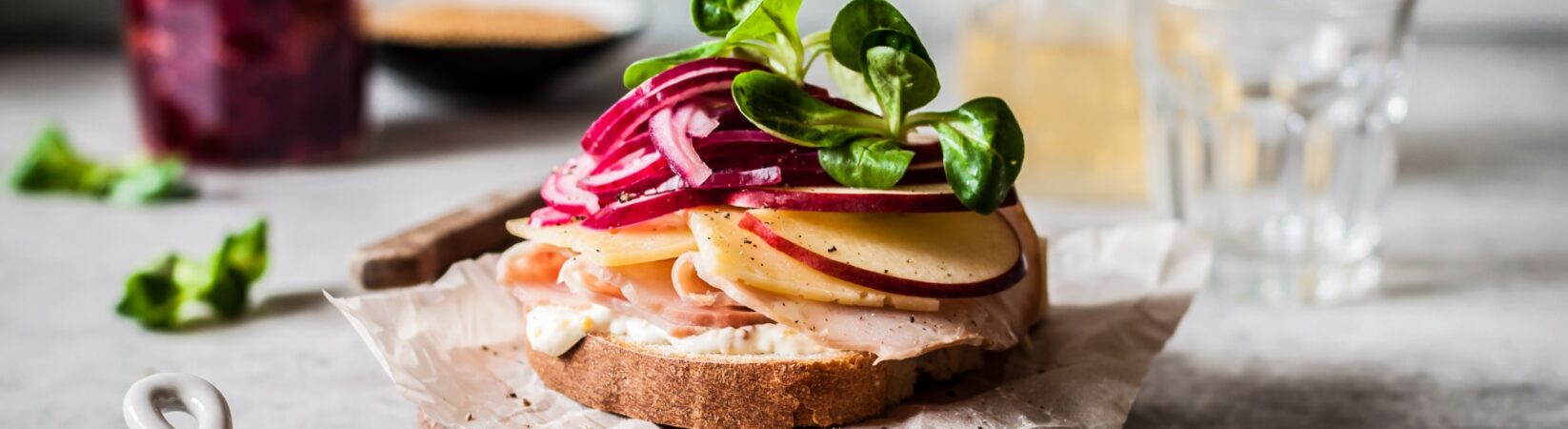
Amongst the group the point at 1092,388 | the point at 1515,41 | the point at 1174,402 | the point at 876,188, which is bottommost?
the point at 1515,41

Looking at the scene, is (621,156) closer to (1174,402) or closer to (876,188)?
(876,188)

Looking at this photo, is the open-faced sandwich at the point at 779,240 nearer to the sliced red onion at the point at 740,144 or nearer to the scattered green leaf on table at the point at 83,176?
the sliced red onion at the point at 740,144

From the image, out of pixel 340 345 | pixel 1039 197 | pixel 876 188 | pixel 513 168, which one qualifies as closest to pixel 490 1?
pixel 513 168

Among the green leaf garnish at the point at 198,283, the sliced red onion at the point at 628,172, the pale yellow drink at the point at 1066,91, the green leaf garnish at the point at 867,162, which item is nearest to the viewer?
the green leaf garnish at the point at 867,162

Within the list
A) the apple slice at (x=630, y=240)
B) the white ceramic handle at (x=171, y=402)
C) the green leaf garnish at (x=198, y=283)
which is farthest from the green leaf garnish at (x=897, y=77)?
the green leaf garnish at (x=198, y=283)

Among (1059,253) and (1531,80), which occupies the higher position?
(1059,253)

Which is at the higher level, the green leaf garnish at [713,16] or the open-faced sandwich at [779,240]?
the green leaf garnish at [713,16]

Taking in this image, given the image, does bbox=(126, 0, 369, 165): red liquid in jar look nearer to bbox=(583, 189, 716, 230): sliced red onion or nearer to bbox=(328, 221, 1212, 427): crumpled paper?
bbox=(328, 221, 1212, 427): crumpled paper
